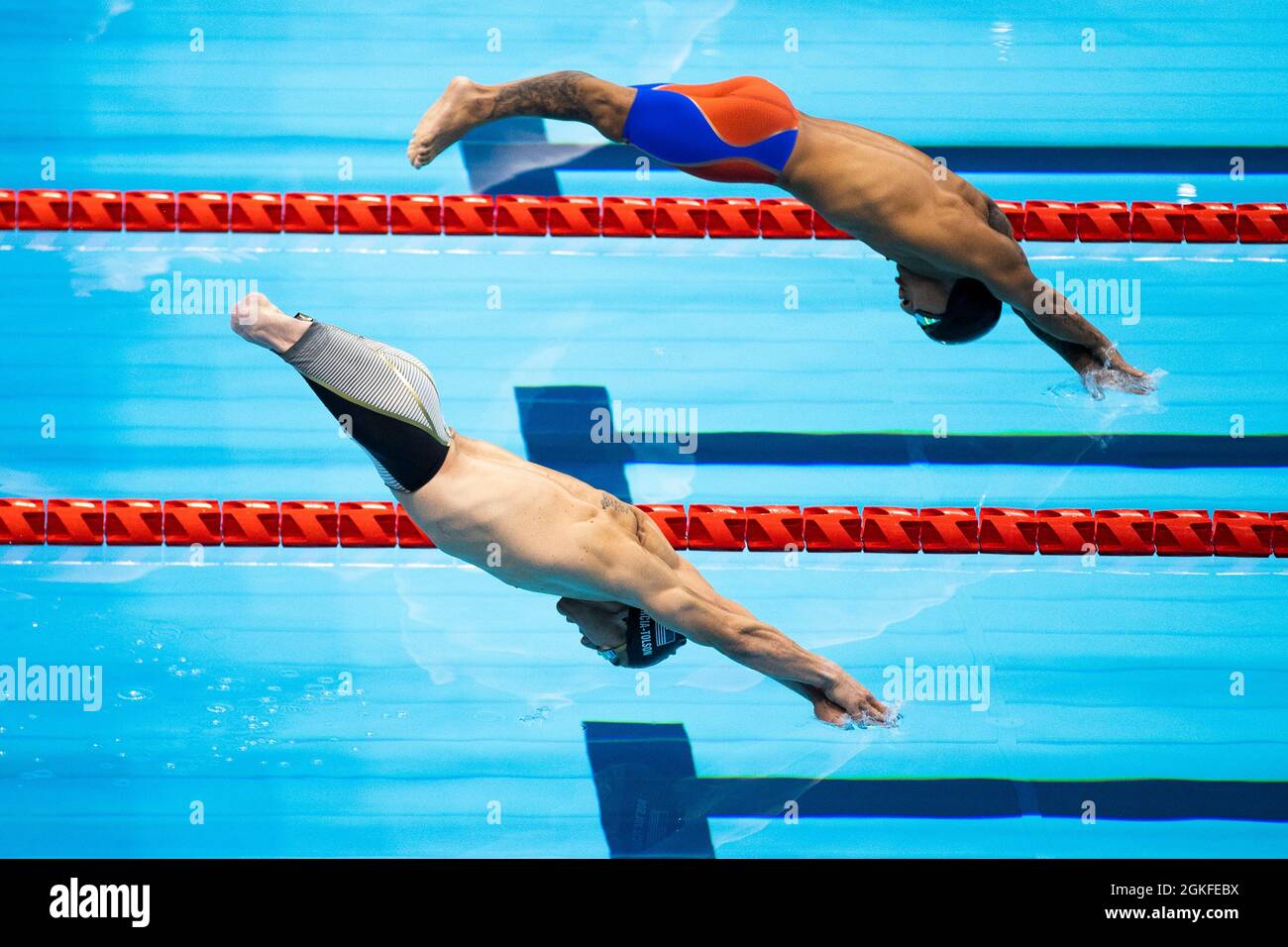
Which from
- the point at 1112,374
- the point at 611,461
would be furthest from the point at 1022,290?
the point at 611,461

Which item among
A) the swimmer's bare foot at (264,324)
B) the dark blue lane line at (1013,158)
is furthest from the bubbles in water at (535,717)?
the dark blue lane line at (1013,158)

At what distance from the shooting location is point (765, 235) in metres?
6.36

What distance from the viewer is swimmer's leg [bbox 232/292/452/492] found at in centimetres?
418

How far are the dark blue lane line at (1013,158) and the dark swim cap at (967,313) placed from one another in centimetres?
144

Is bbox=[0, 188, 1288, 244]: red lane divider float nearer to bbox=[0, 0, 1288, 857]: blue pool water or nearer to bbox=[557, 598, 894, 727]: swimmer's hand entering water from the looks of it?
bbox=[0, 0, 1288, 857]: blue pool water

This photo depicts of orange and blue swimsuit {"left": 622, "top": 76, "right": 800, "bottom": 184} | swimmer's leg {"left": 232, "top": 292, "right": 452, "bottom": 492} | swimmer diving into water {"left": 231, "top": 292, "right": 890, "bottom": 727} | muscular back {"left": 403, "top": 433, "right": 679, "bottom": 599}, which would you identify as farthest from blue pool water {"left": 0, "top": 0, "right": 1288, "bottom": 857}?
swimmer's leg {"left": 232, "top": 292, "right": 452, "bottom": 492}

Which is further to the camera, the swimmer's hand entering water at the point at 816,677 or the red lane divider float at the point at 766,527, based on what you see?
the red lane divider float at the point at 766,527

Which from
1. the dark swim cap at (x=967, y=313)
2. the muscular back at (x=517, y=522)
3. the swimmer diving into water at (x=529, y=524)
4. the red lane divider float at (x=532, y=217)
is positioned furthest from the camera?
the red lane divider float at (x=532, y=217)

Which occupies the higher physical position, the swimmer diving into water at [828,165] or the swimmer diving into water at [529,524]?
the swimmer diving into water at [828,165]

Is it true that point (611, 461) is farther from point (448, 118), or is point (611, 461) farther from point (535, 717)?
point (448, 118)

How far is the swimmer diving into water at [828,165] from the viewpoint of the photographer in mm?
5055

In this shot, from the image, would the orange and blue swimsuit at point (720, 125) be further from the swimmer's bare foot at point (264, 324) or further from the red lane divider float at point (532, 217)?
the swimmer's bare foot at point (264, 324)

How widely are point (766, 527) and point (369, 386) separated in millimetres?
1869
